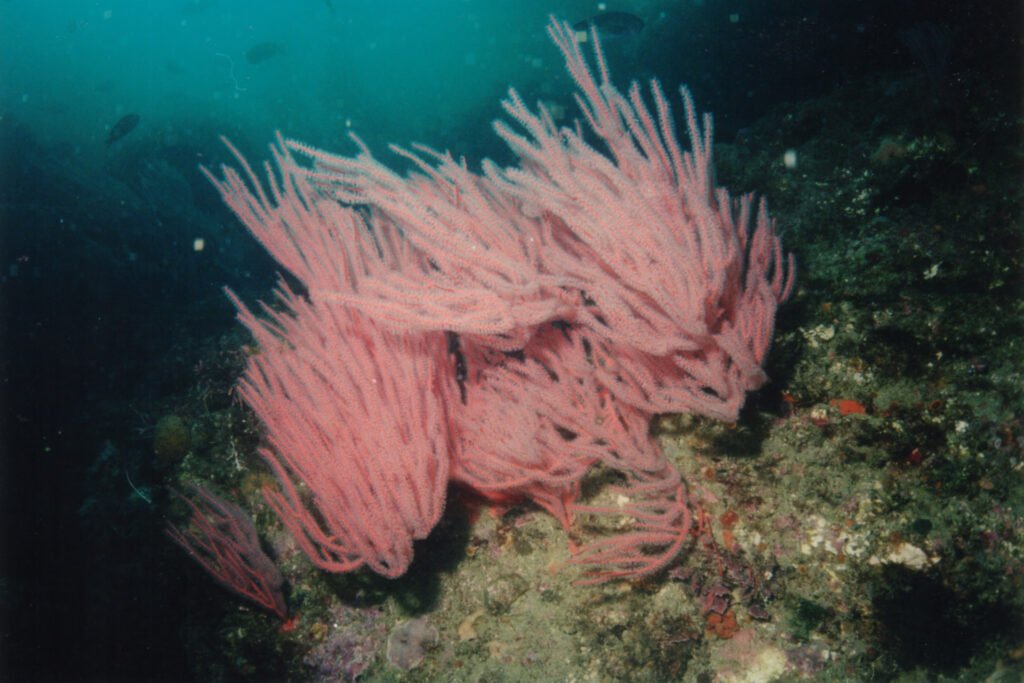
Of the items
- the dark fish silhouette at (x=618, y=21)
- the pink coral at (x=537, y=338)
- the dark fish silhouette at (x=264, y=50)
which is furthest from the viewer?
the dark fish silhouette at (x=264, y=50)

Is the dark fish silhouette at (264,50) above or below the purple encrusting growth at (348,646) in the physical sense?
above

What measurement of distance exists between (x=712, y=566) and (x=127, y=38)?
129m

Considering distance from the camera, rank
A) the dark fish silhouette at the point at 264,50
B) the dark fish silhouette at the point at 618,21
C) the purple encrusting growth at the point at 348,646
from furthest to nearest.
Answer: the dark fish silhouette at the point at 264,50 < the dark fish silhouette at the point at 618,21 < the purple encrusting growth at the point at 348,646

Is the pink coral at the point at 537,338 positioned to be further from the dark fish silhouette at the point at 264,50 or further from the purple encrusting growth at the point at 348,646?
the dark fish silhouette at the point at 264,50

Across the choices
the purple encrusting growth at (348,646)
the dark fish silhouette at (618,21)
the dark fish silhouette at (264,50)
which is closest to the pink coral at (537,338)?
the purple encrusting growth at (348,646)

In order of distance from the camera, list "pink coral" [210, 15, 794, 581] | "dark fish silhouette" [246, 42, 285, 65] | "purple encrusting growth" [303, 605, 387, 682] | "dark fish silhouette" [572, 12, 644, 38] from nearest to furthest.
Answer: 1. "pink coral" [210, 15, 794, 581]
2. "purple encrusting growth" [303, 605, 387, 682]
3. "dark fish silhouette" [572, 12, 644, 38]
4. "dark fish silhouette" [246, 42, 285, 65]

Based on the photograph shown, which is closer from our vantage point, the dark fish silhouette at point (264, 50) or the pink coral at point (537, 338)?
the pink coral at point (537, 338)

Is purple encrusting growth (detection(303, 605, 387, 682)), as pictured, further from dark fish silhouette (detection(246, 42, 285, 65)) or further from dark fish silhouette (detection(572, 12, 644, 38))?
dark fish silhouette (detection(246, 42, 285, 65))

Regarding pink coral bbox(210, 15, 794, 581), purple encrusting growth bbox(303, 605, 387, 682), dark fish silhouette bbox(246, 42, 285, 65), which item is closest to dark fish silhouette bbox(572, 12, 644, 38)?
pink coral bbox(210, 15, 794, 581)

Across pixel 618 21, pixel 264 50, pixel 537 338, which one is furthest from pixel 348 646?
pixel 264 50

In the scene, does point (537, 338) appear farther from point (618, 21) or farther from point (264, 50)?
point (264, 50)

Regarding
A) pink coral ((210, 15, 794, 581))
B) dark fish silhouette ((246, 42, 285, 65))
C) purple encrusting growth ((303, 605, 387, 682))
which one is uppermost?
dark fish silhouette ((246, 42, 285, 65))

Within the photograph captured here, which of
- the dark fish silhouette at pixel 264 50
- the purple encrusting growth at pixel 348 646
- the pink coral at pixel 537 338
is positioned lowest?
the purple encrusting growth at pixel 348 646

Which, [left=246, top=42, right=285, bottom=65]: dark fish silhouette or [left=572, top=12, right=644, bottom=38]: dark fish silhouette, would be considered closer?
[left=572, top=12, right=644, bottom=38]: dark fish silhouette
